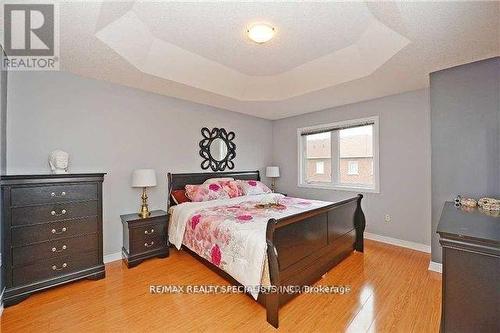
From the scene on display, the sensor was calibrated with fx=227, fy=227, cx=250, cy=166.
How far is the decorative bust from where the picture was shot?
8.23 ft

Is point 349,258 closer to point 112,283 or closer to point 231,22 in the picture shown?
point 112,283

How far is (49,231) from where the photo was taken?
2.29 m

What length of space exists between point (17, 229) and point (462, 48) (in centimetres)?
460

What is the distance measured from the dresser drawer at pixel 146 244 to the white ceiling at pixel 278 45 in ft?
6.92

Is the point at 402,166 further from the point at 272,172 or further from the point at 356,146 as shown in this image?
the point at 272,172

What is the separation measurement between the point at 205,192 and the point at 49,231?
6.13 feet

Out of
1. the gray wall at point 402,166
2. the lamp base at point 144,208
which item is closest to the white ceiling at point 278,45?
the gray wall at point 402,166

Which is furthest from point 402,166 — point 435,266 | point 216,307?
point 216,307

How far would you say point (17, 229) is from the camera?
6.95 feet

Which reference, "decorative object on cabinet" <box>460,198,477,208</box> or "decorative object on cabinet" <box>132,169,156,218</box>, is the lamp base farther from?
"decorative object on cabinet" <box>460,198,477,208</box>

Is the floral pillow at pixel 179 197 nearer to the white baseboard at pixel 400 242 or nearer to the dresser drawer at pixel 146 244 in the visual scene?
the dresser drawer at pixel 146 244

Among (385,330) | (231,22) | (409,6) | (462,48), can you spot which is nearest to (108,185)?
(231,22)

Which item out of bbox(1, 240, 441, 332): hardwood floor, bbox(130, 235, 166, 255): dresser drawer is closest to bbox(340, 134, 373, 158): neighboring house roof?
bbox(1, 240, 441, 332): hardwood floor

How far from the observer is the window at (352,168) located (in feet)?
13.6
